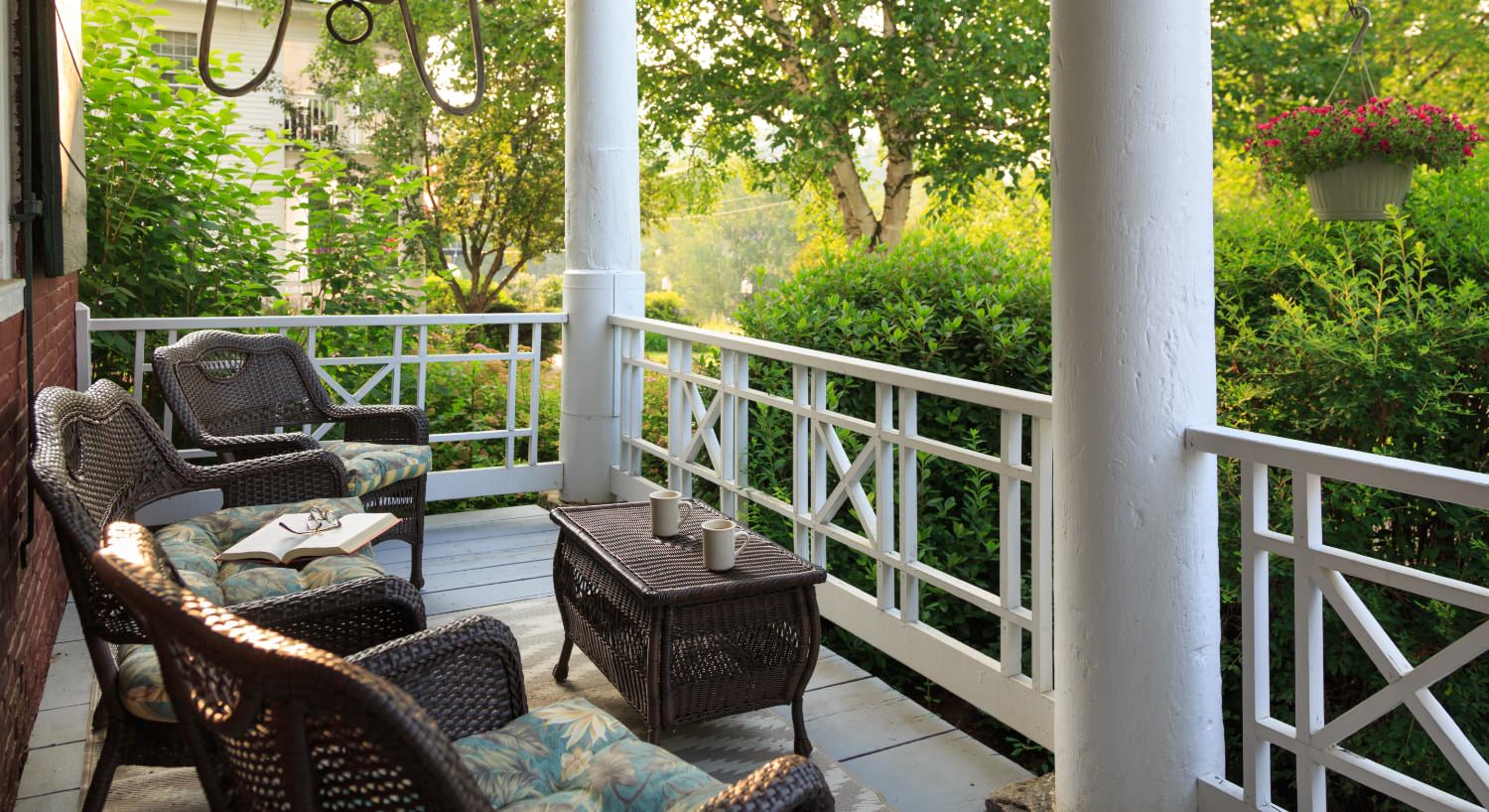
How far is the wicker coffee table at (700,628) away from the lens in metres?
2.57

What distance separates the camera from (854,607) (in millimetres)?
Answer: 3381

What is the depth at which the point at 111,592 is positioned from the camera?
1.87 meters

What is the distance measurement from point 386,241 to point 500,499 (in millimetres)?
1623

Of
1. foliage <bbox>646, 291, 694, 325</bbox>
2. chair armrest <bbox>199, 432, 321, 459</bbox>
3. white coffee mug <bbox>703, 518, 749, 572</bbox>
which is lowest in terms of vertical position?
white coffee mug <bbox>703, 518, 749, 572</bbox>

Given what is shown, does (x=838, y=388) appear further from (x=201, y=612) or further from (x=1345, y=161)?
(x=201, y=612)

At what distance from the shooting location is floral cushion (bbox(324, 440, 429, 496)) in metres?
3.62

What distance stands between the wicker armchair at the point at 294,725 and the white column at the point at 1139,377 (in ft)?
3.08

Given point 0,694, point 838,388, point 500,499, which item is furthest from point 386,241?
point 0,694

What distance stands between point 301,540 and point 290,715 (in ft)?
5.45

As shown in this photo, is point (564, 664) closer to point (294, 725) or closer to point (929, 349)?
point (929, 349)

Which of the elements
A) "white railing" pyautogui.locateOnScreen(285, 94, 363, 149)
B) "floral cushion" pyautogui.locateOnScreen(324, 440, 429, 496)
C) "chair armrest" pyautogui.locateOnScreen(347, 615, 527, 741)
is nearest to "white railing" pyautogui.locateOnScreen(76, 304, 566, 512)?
"floral cushion" pyautogui.locateOnScreen(324, 440, 429, 496)

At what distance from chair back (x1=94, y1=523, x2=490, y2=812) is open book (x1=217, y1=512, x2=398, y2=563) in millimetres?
1258

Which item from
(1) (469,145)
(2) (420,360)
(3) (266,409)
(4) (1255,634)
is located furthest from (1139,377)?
(1) (469,145)

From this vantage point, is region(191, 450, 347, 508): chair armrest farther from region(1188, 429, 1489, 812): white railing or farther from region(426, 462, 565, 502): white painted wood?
region(1188, 429, 1489, 812): white railing
